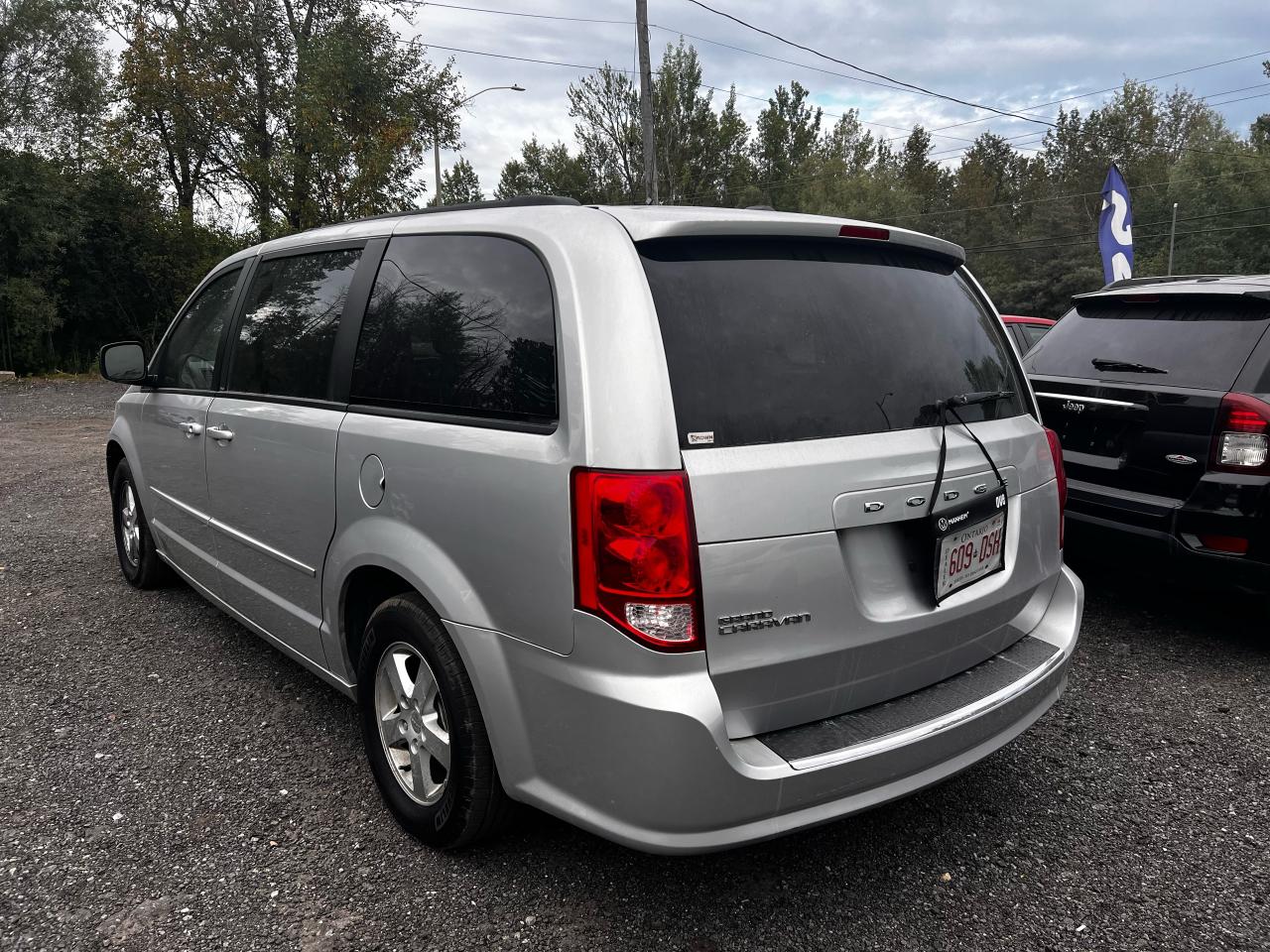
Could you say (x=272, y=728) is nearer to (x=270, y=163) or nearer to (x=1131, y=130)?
(x=270, y=163)

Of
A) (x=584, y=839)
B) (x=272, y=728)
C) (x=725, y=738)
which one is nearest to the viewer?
(x=725, y=738)

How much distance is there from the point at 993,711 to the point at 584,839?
3.87ft

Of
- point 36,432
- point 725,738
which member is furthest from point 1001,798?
point 36,432

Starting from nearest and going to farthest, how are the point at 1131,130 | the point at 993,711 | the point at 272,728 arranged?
the point at 993,711, the point at 272,728, the point at 1131,130

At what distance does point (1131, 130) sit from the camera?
58.8 m

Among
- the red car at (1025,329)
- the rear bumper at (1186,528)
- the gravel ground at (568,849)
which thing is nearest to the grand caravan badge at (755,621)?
the gravel ground at (568,849)

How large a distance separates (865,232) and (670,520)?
40.9 inches

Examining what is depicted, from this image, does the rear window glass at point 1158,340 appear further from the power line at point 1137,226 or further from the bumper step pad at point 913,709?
the power line at point 1137,226

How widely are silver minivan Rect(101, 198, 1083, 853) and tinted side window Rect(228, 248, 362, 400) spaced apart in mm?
41

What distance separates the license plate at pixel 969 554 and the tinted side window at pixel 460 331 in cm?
103

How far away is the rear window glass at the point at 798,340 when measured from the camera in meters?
1.98

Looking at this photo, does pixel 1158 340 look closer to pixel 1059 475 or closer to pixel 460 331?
pixel 1059 475

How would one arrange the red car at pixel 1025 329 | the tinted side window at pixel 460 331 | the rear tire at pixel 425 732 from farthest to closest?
the red car at pixel 1025 329 → the rear tire at pixel 425 732 → the tinted side window at pixel 460 331

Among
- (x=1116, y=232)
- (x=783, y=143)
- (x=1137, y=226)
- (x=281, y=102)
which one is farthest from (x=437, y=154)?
(x=1137, y=226)
